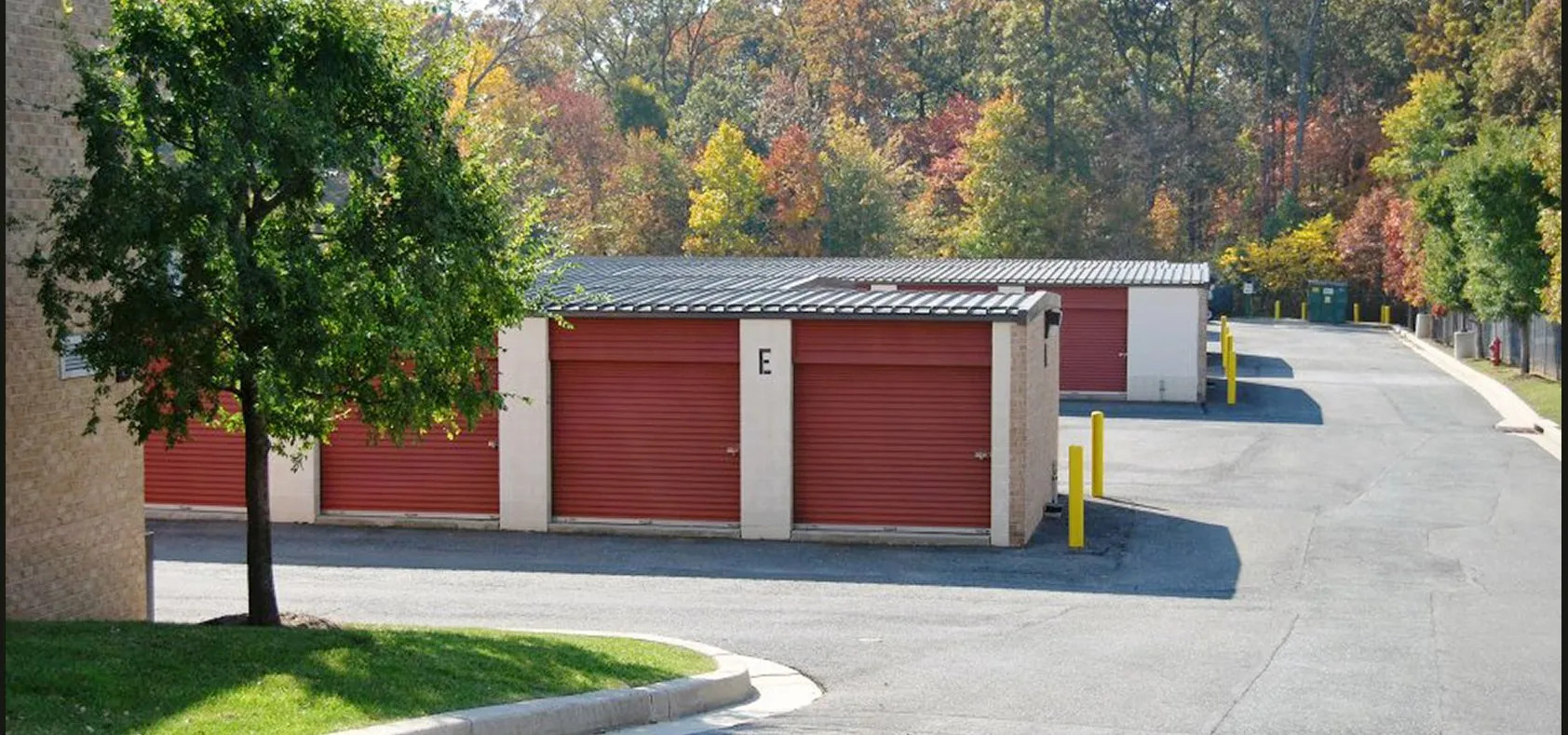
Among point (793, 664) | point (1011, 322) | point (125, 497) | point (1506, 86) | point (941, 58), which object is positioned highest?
point (941, 58)

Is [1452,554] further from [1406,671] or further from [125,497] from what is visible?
[125,497]

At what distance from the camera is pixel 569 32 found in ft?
344

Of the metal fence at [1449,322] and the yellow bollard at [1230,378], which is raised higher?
the metal fence at [1449,322]

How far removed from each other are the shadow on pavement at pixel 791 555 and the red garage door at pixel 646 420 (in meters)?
0.57

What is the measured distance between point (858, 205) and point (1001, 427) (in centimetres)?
5284

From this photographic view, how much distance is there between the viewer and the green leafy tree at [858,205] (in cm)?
7506

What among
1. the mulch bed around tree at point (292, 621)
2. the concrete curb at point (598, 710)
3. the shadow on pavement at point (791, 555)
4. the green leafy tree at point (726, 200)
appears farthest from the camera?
the green leafy tree at point (726, 200)

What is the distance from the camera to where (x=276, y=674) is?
12430 mm

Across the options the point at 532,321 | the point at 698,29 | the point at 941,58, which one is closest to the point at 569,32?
the point at 698,29

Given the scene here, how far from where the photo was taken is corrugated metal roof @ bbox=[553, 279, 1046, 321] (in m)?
23.2

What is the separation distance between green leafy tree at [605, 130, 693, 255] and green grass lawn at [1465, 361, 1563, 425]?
35.0 metres

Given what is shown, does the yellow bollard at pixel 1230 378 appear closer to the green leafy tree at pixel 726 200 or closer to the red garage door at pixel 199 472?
the red garage door at pixel 199 472

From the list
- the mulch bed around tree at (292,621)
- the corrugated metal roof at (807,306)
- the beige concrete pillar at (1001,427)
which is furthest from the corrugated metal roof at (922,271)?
the mulch bed around tree at (292,621)

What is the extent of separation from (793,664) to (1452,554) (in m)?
10.4
